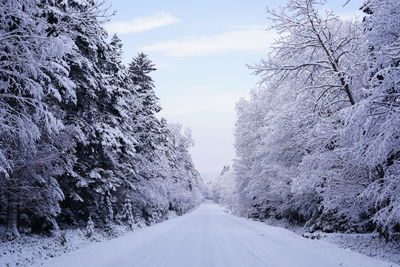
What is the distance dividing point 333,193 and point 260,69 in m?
5.65

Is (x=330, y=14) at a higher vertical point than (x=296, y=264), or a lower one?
higher

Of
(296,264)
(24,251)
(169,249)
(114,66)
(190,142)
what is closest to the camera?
(296,264)

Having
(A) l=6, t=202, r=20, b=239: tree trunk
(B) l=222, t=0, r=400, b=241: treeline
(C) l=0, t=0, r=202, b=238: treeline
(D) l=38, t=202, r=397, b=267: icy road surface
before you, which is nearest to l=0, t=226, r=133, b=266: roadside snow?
(A) l=6, t=202, r=20, b=239: tree trunk

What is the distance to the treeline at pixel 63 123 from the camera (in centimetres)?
764

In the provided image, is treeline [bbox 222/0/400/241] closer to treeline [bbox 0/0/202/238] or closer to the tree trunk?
treeline [bbox 0/0/202/238]

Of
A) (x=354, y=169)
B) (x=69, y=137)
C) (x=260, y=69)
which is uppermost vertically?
(x=260, y=69)

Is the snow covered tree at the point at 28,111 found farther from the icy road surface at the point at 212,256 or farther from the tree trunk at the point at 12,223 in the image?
the icy road surface at the point at 212,256

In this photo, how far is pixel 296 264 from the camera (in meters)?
8.25

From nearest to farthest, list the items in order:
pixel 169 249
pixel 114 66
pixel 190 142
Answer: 1. pixel 169 249
2. pixel 114 66
3. pixel 190 142

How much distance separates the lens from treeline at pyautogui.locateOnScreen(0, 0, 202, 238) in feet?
25.1

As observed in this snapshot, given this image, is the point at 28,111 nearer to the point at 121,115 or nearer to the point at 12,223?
the point at 12,223

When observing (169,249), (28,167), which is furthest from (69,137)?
(169,249)

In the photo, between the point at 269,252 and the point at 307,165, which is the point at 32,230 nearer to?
the point at 269,252

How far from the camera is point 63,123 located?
1303cm
